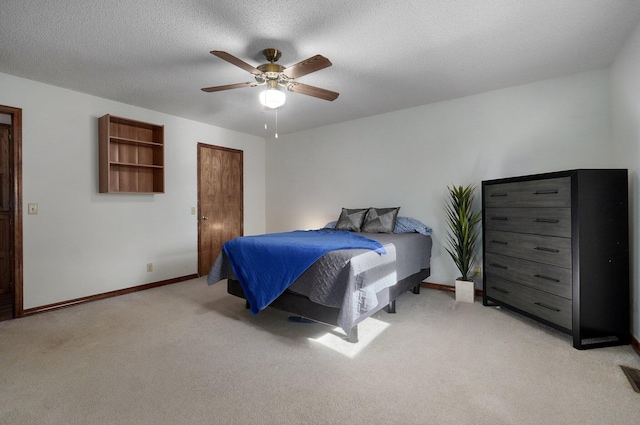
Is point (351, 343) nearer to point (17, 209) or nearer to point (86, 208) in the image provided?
point (86, 208)

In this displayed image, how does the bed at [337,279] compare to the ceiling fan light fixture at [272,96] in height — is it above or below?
below

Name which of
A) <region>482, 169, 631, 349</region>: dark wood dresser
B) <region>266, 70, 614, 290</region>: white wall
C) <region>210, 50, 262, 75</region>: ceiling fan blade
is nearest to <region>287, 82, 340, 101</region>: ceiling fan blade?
<region>210, 50, 262, 75</region>: ceiling fan blade

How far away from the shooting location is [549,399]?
168 cm

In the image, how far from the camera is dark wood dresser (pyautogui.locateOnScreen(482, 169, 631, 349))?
2252mm

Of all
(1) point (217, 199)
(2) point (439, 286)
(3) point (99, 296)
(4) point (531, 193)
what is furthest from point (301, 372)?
(1) point (217, 199)

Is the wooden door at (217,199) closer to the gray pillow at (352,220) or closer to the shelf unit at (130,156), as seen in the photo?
the shelf unit at (130,156)

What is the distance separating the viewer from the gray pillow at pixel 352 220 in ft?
13.2

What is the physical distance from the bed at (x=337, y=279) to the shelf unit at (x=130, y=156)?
1771mm

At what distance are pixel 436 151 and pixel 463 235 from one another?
1184mm

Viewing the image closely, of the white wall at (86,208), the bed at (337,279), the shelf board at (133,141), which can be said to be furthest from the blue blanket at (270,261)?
the shelf board at (133,141)

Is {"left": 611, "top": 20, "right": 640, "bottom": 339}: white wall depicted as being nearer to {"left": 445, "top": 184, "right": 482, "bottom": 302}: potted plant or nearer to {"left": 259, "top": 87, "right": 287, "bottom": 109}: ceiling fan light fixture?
{"left": 445, "top": 184, "right": 482, "bottom": 302}: potted plant

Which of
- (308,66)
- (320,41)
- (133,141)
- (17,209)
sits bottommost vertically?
(17,209)

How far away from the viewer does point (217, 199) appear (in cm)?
498

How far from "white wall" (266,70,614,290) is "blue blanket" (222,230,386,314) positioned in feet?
5.74
